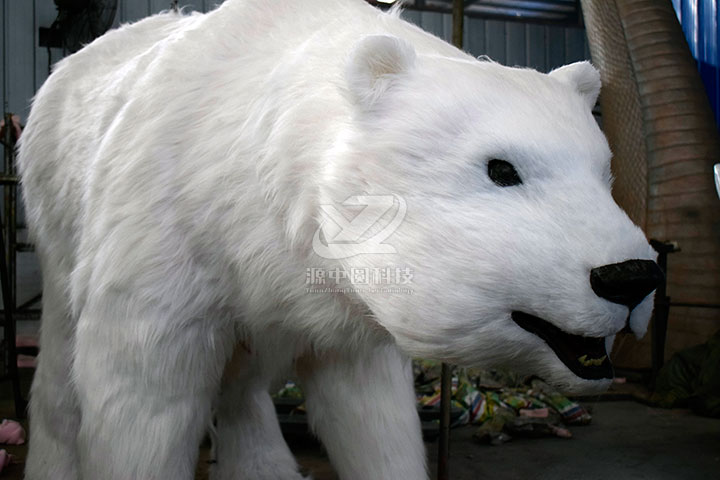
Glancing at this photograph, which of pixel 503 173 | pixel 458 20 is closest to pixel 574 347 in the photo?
pixel 503 173

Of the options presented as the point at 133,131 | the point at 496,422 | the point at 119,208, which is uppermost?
the point at 133,131

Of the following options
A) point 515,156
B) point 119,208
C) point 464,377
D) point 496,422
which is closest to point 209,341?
point 119,208

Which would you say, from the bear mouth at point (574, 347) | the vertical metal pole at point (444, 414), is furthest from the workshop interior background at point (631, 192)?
the bear mouth at point (574, 347)

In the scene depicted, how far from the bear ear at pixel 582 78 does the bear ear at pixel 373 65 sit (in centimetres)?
31

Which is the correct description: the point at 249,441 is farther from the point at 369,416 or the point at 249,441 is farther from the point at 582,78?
the point at 582,78

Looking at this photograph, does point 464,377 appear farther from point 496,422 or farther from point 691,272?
point 691,272

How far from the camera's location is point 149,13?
5512mm

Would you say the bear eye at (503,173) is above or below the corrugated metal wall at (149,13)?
below

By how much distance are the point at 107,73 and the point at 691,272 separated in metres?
3.63

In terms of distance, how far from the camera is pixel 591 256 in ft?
3.01

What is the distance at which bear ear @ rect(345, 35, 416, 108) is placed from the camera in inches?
44.3

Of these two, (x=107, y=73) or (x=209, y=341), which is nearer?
(x=209, y=341)

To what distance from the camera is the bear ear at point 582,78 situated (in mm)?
1261

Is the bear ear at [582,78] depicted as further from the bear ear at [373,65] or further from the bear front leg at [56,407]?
the bear front leg at [56,407]
